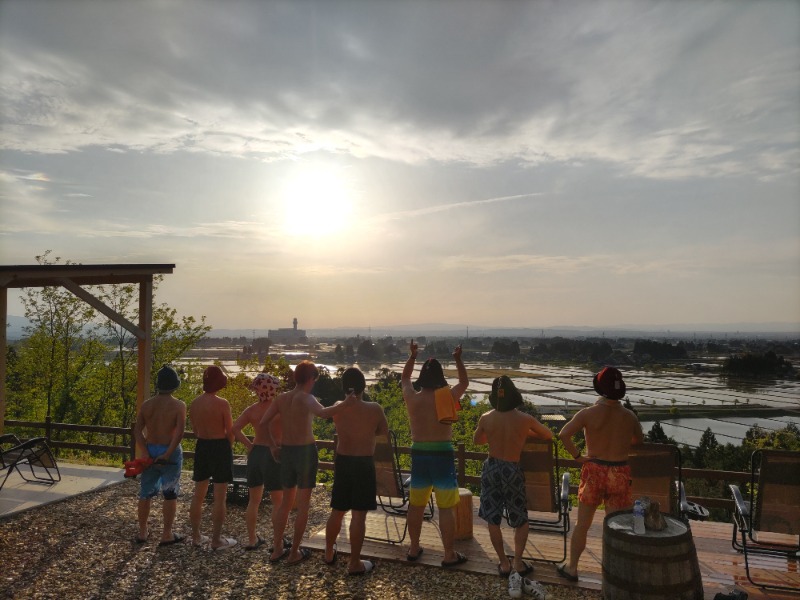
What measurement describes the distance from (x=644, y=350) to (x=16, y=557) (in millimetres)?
184216

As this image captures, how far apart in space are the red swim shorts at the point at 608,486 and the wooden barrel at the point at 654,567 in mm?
924

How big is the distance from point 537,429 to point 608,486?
2.23 ft

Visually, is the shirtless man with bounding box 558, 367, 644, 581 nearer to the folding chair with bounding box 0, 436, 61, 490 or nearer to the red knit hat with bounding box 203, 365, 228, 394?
the red knit hat with bounding box 203, 365, 228, 394

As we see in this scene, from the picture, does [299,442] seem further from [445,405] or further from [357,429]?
[445,405]

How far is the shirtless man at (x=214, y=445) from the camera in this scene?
5328mm

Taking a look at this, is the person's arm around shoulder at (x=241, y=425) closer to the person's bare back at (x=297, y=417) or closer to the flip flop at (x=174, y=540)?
the person's bare back at (x=297, y=417)

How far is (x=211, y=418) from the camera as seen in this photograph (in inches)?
210

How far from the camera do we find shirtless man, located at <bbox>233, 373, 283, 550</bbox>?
5.12 metres

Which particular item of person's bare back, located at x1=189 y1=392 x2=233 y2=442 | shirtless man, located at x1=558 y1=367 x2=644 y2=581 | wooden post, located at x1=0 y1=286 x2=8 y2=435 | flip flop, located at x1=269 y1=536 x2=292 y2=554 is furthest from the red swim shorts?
wooden post, located at x1=0 y1=286 x2=8 y2=435

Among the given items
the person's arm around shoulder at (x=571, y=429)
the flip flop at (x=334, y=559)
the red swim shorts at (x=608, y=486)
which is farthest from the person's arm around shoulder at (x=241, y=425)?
the red swim shorts at (x=608, y=486)

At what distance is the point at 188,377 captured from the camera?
2678 cm

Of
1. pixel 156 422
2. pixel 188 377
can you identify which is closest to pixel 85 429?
pixel 156 422

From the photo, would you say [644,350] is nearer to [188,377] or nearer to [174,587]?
[188,377]

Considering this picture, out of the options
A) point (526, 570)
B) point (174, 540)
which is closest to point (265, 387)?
point (174, 540)
